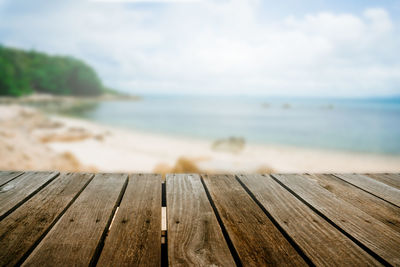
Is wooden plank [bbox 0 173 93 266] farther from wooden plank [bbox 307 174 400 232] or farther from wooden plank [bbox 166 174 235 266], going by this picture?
wooden plank [bbox 307 174 400 232]

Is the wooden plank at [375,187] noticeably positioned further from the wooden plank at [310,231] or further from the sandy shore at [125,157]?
the sandy shore at [125,157]

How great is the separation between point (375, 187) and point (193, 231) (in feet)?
4.30

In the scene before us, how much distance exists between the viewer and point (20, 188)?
1492mm

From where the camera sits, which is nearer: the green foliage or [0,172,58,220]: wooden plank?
[0,172,58,220]: wooden plank

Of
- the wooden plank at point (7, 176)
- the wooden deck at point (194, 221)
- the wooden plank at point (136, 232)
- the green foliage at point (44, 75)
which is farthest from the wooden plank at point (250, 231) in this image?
the green foliage at point (44, 75)

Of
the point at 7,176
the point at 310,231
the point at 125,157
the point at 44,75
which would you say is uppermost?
the point at 44,75

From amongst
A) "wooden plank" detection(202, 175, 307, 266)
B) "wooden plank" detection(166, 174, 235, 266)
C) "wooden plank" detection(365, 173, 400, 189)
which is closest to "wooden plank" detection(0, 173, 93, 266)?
"wooden plank" detection(166, 174, 235, 266)

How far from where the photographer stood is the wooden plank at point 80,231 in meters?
0.89

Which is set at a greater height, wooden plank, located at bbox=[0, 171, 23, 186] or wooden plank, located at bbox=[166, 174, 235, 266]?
wooden plank, located at bbox=[166, 174, 235, 266]

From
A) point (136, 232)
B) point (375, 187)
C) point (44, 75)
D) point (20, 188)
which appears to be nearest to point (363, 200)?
point (375, 187)

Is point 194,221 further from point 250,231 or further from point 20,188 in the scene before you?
point 20,188

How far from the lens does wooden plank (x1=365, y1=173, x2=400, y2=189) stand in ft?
5.90

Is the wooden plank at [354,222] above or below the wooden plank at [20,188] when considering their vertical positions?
above

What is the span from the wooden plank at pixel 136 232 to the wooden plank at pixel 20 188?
0.51 m
